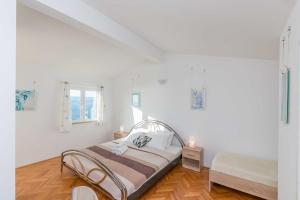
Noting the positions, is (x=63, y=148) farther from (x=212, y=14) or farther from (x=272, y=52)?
(x=272, y=52)

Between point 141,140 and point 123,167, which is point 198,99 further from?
point 123,167

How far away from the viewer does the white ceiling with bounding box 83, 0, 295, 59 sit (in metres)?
1.58

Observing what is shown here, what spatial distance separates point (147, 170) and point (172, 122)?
1802 millimetres

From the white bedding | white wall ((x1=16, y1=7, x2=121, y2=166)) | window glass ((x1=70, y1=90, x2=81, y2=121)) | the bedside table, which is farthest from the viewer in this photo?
window glass ((x1=70, y1=90, x2=81, y2=121))

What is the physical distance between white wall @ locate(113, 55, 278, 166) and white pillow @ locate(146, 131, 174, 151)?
0.39 metres

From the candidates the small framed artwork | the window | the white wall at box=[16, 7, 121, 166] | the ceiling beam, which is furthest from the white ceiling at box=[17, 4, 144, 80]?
the small framed artwork

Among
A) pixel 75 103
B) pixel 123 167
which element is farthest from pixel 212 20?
pixel 75 103

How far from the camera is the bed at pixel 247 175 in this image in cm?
236

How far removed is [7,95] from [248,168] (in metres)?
3.28

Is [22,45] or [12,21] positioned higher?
[22,45]

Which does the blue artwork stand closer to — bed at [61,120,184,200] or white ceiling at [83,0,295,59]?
bed at [61,120,184,200]

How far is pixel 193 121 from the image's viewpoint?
394 cm

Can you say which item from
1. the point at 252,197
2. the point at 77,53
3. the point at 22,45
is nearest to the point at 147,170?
the point at 252,197

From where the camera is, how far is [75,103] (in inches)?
184
